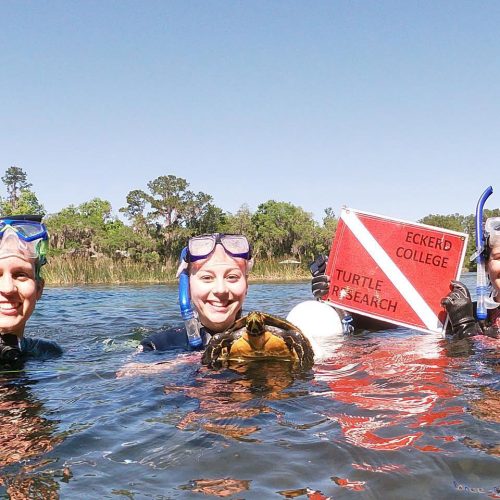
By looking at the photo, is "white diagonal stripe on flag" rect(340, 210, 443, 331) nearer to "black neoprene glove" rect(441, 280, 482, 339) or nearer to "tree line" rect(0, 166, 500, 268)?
"black neoprene glove" rect(441, 280, 482, 339)

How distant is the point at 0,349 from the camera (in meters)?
4.34

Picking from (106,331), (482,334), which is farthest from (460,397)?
(106,331)

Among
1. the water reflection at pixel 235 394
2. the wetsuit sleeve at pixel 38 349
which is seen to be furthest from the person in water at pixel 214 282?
the wetsuit sleeve at pixel 38 349

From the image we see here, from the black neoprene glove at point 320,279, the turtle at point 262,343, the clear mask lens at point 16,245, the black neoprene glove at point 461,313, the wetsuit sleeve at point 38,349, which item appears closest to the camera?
the turtle at point 262,343

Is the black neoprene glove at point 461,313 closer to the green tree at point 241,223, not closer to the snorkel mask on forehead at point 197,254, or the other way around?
the snorkel mask on forehead at point 197,254

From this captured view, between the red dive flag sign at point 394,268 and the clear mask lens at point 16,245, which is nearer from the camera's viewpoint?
the clear mask lens at point 16,245

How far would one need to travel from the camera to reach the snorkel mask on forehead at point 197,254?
170 inches

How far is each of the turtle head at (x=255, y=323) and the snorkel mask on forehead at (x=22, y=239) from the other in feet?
6.05

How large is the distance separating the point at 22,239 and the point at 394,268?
3757 mm

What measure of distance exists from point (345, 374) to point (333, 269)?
2.32 meters

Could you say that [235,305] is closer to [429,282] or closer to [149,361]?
[149,361]

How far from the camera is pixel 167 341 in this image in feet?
16.2

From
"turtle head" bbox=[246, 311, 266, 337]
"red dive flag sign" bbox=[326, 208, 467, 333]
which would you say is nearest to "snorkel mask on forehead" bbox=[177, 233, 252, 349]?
"turtle head" bbox=[246, 311, 266, 337]

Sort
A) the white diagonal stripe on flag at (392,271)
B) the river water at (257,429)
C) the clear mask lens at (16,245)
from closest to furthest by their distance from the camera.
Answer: the river water at (257,429), the clear mask lens at (16,245), the white diagonal stripe on flag at (392,271)
